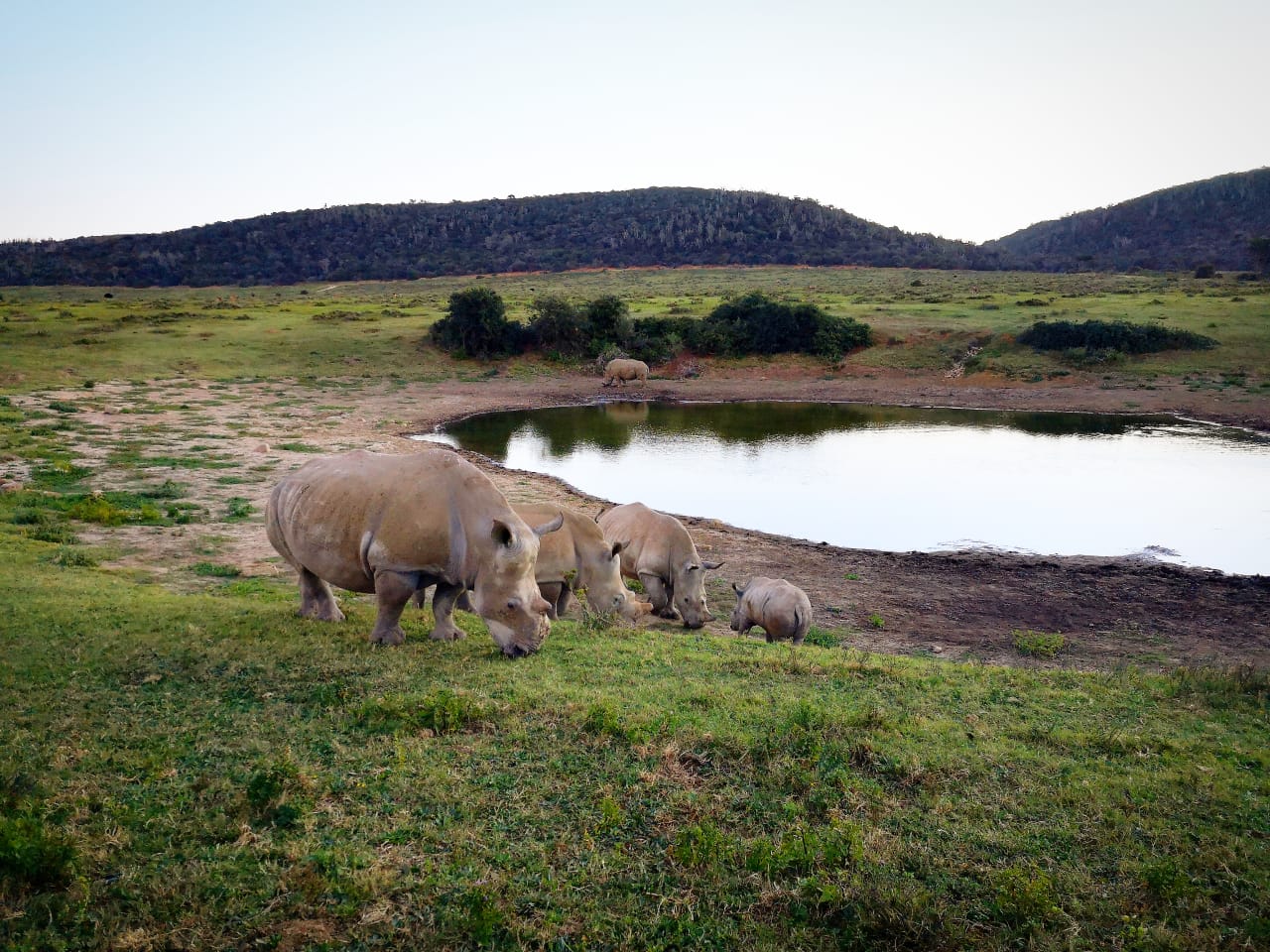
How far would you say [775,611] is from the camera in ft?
39.6

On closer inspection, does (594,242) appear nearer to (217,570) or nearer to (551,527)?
(217,570)

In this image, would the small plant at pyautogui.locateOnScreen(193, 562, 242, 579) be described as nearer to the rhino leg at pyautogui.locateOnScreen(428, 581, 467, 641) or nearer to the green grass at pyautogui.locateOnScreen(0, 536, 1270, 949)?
the green grass at pyautogui.locateOnScreen(0, 536, 1270, 949)

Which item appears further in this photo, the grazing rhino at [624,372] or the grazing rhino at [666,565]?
the grazing rhino at [624,372]

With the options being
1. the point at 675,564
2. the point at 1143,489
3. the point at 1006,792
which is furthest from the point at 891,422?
the point at 1006,792

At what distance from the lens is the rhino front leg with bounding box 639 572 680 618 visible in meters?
12.9

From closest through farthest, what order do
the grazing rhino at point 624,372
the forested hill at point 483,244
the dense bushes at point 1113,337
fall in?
the dense bushes at point 1113,337 < the grazing rhino at point 624,372 < the forested hill at point 483,244

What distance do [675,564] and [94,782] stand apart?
27.5 ft

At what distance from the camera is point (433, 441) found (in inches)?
1147

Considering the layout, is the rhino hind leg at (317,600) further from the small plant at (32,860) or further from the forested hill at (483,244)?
the forested hill at (483,244)

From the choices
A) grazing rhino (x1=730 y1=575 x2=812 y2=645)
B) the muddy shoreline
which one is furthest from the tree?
grazing rhino (x1=730 y1=575 x2=812 y2=645)

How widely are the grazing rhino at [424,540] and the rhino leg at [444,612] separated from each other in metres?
0.01

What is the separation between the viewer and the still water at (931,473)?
19266 millimetres

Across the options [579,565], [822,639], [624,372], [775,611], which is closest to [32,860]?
[579,565]

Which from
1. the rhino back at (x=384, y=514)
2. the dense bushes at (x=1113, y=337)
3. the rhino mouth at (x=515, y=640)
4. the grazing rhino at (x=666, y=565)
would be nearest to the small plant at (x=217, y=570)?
the rhino back at (x=384, y=514)
